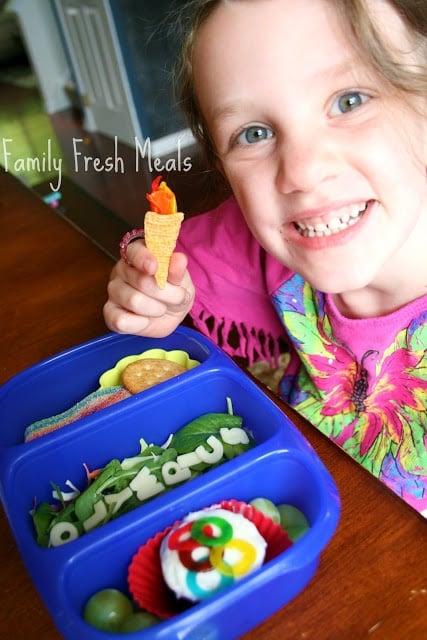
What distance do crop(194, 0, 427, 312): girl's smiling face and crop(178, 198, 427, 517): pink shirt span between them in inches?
6.8

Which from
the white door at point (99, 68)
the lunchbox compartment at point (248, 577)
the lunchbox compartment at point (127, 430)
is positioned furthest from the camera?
the white door at point (99, 68)

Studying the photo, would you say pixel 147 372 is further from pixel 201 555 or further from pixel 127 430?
pixel 201 555

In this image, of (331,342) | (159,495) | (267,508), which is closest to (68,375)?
(159,495)

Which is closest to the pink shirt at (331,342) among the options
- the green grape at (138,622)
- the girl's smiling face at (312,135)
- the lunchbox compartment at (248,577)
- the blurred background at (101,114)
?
the girl's smiling face at (312,135)

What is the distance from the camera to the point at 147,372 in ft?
2.35

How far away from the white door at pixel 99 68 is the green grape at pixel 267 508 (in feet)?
12.4

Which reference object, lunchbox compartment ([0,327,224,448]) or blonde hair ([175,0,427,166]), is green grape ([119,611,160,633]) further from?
blonde hair ([175,0,427,166])

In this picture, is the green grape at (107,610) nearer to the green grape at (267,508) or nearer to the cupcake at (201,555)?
the cupcake at (201,555)

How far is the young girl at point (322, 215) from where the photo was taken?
64 cm

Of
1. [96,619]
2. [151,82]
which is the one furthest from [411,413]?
[151,82]

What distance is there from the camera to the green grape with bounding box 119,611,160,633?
47 centimetres

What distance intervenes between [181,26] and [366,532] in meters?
0.66

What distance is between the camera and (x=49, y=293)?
3.35ft

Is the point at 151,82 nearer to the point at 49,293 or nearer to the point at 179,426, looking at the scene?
the point at 49,293
